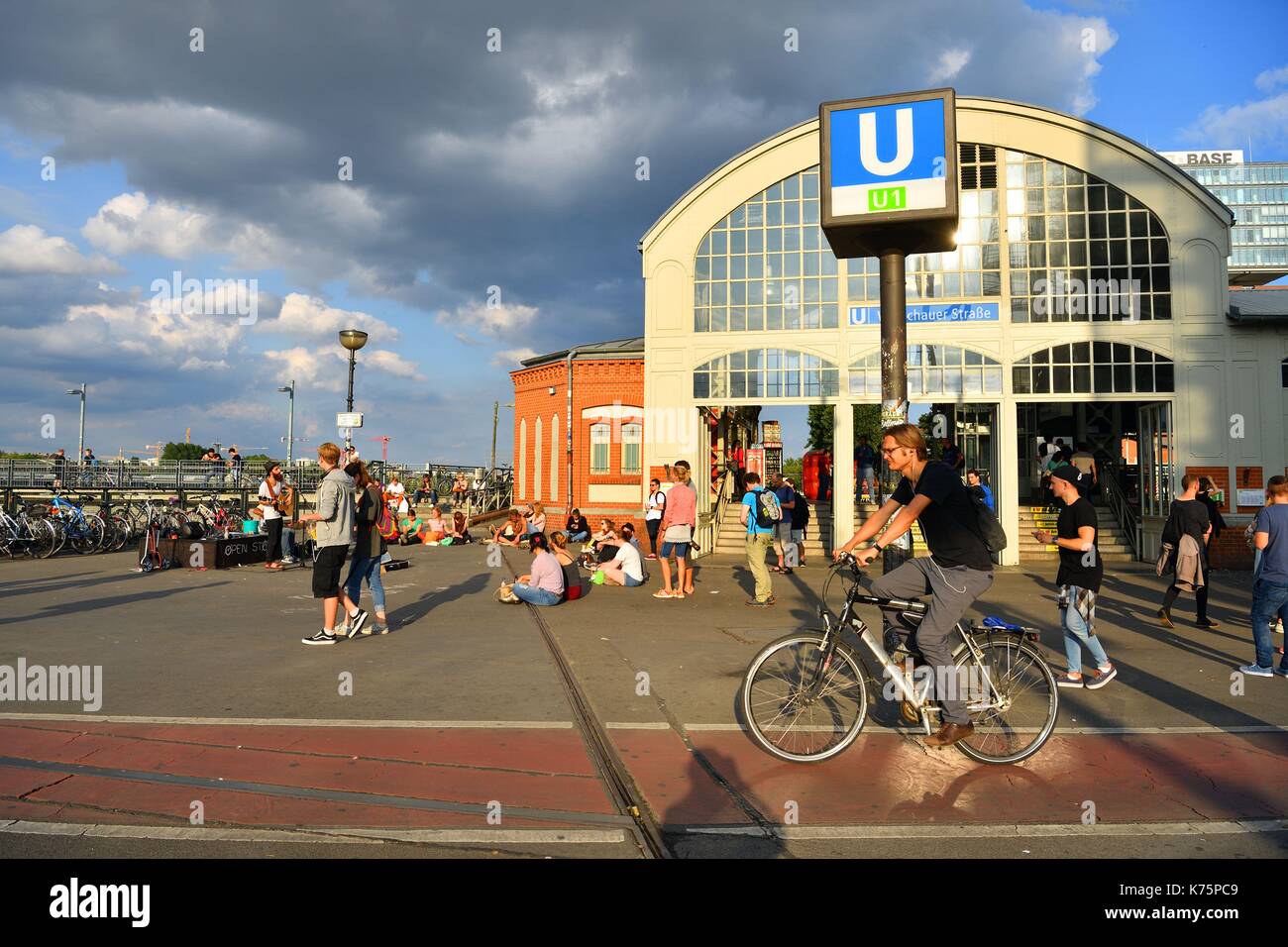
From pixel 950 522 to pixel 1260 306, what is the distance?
796 inches

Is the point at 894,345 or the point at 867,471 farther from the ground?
the point at 894,345

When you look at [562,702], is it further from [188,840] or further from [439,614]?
[439,614]

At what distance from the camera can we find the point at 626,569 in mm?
13617

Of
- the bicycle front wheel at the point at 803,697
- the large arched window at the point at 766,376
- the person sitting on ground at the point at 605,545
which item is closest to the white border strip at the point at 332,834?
the bicycle front wheel at the point at 803,697

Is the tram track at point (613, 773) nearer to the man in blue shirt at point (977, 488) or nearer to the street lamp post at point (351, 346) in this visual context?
the man in blue shirt at point (977, 488)

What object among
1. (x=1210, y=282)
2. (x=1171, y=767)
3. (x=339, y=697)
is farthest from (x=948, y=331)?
(x=339, y=697)

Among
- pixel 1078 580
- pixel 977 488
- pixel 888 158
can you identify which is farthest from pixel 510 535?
pixel 1078 580

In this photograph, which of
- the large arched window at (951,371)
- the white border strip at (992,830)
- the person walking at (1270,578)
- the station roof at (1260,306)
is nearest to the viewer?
the white border strip at (992,830)

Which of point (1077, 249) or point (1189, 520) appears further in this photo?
point (1077, 249)

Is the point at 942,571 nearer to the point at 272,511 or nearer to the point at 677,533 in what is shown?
the point at 677,533

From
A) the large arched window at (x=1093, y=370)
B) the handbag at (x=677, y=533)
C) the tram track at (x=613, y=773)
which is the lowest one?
the tram track at (x=613, y=773)

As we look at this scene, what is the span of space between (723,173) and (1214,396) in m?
12.4

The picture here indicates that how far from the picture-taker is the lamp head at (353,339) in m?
16.9
